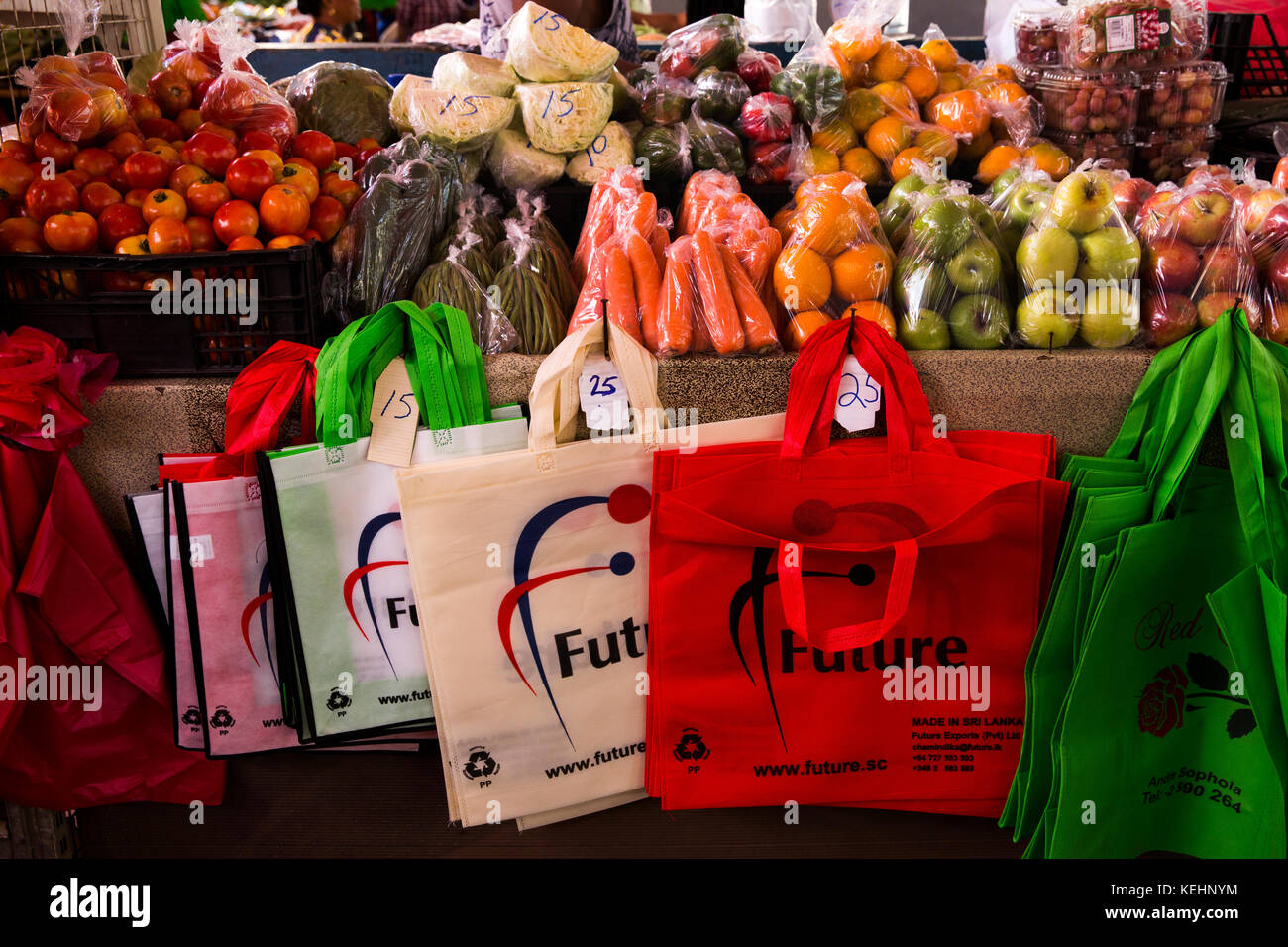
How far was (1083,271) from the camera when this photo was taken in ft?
5.76

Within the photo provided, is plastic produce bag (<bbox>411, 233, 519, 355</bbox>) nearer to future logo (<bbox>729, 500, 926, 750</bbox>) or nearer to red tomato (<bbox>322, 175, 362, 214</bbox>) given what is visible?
red tomato (<bbox>322, 175, 362, 214</bbox>)

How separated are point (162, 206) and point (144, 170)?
0.14 m

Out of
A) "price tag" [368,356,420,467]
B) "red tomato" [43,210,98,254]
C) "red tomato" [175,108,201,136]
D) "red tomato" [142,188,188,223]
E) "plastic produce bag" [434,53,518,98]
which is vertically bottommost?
"price tag" [368,356,420,467]

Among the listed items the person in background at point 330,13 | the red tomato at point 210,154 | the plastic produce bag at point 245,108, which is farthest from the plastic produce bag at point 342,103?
the person in background at point 330,13

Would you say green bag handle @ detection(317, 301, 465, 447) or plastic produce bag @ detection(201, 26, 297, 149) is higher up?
plastic produce bag @ detection(201, 26, 297, 149)


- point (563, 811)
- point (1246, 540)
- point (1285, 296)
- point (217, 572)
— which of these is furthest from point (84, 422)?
point (1285, 296)

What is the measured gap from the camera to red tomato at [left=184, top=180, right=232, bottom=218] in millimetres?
1858

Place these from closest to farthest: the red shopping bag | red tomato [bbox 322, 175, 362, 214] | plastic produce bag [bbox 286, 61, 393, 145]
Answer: the red shopping bag, red tomato [bbox 322, 175, 362, 214], plastic produce bag [bbox 286, 61, 393, 145]

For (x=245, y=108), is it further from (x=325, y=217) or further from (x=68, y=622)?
(x=68, y=622)

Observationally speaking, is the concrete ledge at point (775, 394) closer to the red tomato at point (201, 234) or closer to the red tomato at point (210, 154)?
the red tomato at point (201, 234)

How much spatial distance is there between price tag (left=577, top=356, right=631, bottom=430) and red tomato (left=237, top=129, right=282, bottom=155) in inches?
36.5

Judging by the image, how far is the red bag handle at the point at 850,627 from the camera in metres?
1.50

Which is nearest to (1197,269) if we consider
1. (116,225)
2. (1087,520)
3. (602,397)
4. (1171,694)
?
(1087,520)

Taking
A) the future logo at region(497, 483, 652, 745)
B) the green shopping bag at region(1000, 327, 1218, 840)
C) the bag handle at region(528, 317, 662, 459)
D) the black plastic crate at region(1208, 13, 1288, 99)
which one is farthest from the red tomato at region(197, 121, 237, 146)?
the black plastic crate at region(1208, 13, 1288, 99)
